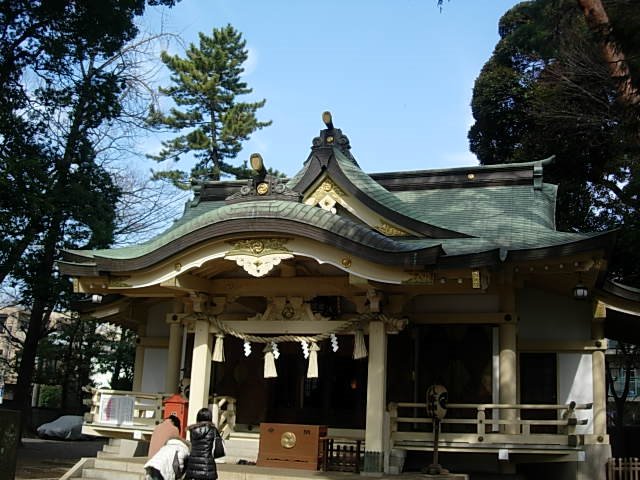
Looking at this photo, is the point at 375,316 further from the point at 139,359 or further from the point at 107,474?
the point at 139,359

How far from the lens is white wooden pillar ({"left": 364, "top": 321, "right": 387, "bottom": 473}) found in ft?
37.5

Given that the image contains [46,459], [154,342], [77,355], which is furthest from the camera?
[77,355]

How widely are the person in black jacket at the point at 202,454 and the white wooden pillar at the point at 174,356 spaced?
6648 mm

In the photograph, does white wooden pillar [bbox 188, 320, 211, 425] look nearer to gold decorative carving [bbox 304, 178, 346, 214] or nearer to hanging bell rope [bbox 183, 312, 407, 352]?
hanging bell rope [bbox 183, 312, 407, 352]

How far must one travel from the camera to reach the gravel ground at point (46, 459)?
15261 millimetres

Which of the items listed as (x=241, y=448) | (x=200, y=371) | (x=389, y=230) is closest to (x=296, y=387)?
(x=241, y=448)

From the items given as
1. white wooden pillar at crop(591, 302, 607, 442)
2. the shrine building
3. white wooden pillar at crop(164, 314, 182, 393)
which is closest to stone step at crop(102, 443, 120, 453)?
the shrine building

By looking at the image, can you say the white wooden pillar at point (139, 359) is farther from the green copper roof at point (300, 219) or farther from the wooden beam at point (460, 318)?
the wooden beam at point (460, 318)

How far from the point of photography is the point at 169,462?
7777 millimetres

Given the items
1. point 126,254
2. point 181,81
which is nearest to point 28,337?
point 126,254

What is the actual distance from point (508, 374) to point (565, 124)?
16071 mm

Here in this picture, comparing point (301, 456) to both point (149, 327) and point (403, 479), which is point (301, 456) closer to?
point (403, 479)

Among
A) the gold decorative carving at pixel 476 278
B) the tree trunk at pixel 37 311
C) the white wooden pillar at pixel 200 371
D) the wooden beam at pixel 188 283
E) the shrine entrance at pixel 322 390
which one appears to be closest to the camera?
the gold decorative carving at pixel 476 278

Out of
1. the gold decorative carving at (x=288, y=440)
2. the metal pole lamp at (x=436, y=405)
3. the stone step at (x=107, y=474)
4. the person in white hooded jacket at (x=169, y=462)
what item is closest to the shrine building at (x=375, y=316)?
the metal pole lamp at (x=436, y=405)
